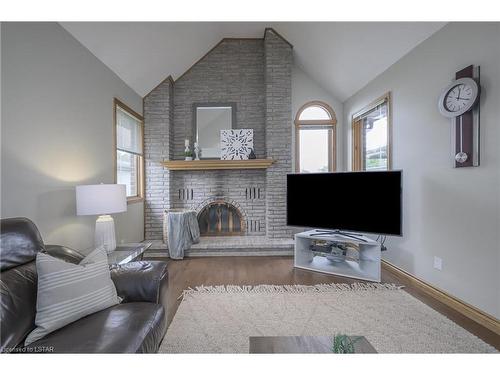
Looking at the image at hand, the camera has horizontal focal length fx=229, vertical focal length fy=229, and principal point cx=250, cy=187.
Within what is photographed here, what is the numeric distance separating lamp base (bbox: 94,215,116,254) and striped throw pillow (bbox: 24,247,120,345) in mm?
893

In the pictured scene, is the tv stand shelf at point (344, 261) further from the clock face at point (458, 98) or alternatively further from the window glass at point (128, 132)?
the window glass at point (128, 132)

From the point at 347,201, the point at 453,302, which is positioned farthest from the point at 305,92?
the point at 453,302

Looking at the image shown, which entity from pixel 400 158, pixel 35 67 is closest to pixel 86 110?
pixel 35 67

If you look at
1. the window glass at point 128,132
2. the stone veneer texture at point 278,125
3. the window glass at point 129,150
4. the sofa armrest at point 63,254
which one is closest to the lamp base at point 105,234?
the sofa armrest at point 63,254

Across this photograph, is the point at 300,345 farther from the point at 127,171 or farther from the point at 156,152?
the point at 156,152

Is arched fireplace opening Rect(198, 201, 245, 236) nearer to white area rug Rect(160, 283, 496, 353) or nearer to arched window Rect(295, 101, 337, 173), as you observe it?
arched window Rect(295, 101, 337, 173)

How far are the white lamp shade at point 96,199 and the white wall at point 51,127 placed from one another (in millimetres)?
248

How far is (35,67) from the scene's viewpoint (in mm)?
1812

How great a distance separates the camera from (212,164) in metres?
3.72

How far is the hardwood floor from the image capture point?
2.18 metres

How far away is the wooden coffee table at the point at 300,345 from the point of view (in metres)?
1.06

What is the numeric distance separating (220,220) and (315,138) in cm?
226

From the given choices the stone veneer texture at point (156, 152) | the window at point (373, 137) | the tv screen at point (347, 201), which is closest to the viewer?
the tv screen at point (347, 201)
